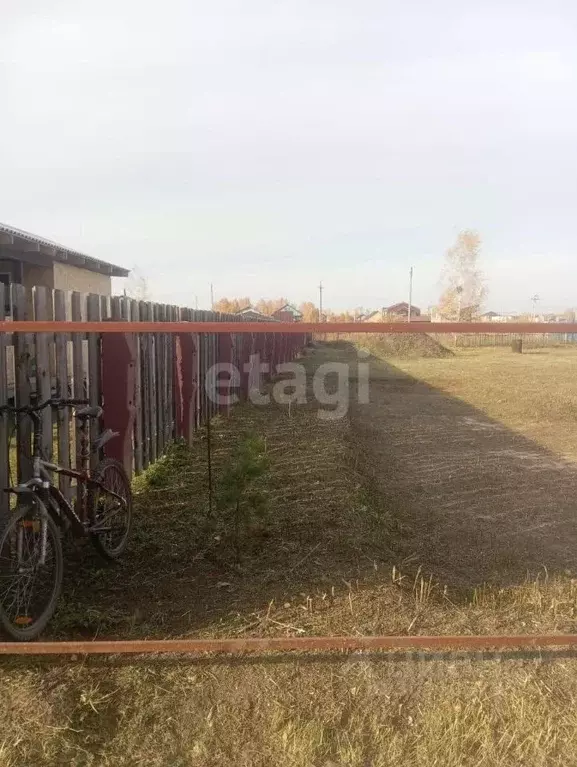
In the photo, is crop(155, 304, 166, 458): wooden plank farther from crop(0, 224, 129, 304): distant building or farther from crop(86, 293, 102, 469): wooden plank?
crop(0, 224, 129, 304): distant building

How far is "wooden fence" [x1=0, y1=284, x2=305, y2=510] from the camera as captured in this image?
3.85 m

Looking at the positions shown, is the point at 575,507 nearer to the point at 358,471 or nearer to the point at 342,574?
the point at 358,471

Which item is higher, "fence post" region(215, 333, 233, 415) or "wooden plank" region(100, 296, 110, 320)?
"wooden plank" region(100, 296, 110, 320)

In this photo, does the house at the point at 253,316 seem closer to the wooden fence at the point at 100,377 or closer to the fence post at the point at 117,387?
the wooden fence at the point at 100,377

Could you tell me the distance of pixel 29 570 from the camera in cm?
296

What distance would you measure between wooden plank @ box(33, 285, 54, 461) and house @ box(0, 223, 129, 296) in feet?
24.6

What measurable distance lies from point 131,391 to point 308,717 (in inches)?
142

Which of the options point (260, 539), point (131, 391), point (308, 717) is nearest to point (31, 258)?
point (131, 391)

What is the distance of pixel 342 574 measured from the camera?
3.80 meters

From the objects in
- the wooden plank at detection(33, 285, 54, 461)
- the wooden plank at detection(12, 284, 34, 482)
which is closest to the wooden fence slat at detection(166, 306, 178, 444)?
the wooden plank at detection(33, 285, 54, 461)

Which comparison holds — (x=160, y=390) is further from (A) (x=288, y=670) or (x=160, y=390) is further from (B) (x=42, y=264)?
(B) (x=42, y=264)

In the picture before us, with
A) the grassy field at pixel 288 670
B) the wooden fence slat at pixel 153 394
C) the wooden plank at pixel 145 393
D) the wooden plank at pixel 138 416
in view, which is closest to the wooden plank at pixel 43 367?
the grassy field at pixel 288 670

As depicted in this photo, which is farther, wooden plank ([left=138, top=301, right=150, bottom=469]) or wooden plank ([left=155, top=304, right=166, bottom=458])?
wooden plank ([left=155, top=304, right=166, bottom=458])

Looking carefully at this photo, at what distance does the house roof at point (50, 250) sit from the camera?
11.9 m
